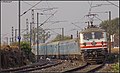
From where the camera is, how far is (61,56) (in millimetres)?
51719

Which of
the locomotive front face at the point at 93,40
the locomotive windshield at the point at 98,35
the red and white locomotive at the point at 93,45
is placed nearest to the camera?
the red and white locomotive at the point at 93,45

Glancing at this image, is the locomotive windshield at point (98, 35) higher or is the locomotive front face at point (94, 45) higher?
the locomotive windshield at point (98, 35)

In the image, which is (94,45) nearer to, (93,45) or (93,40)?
(93,45)

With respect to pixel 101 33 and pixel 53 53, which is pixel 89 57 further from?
pixel 53 53

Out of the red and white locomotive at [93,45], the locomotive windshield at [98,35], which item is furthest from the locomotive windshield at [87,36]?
the locomotive windshield at [98,35]

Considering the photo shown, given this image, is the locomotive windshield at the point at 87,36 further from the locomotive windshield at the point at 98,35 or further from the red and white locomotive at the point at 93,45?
the locomotive windshield at the point at 98,35

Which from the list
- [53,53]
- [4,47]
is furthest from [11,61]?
[53,53]

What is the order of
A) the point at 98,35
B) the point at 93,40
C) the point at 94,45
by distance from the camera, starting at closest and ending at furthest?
1. the point at 94,45
2. the point at 93,40
3. the point at 98,35

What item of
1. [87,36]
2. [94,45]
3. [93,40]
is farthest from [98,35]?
[94,45]

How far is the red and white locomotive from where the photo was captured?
30078mm

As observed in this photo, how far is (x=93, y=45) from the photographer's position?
30.4m

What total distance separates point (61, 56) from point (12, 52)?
57.5ft

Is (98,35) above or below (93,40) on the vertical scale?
above

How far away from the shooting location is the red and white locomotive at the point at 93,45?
30.1 m
